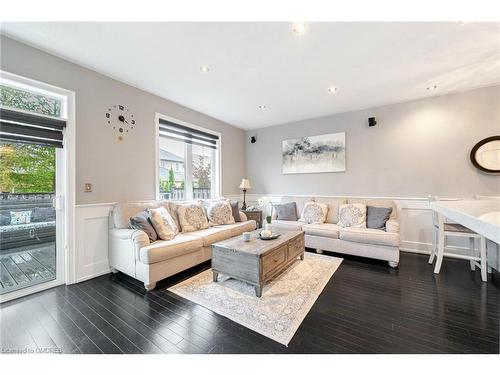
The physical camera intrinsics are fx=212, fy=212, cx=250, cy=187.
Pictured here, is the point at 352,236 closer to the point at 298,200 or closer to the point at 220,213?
the point at 298,200

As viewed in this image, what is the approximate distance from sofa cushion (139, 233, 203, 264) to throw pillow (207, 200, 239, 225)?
0.82m

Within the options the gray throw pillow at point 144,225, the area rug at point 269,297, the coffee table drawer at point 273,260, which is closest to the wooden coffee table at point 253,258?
the coffee table drawer at point 273,260

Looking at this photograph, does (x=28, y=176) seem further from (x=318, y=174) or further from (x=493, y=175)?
(x=493, y=175)

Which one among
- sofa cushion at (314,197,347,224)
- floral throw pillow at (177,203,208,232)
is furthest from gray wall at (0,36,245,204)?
sofa cushion at (314,197,347,224)

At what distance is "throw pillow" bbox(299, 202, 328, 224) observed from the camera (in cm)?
396

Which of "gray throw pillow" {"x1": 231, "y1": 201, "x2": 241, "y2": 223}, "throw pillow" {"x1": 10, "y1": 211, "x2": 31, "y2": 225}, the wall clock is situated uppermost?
the wall clock

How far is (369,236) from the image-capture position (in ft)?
10.2

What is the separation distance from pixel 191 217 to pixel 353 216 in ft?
8.79

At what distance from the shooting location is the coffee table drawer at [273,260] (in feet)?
7.43

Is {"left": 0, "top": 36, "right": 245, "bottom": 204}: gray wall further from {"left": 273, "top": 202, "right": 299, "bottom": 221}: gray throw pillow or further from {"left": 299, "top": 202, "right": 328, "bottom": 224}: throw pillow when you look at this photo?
{"left": 299, "top": 202, "right": 328, "bottom": 224}: throw pillow

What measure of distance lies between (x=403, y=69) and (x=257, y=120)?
278cm

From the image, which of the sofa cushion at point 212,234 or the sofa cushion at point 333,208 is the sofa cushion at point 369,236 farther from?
the sofa cushion at point 212,234

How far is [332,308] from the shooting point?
202 cm

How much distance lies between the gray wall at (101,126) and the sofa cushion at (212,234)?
3.52ft
